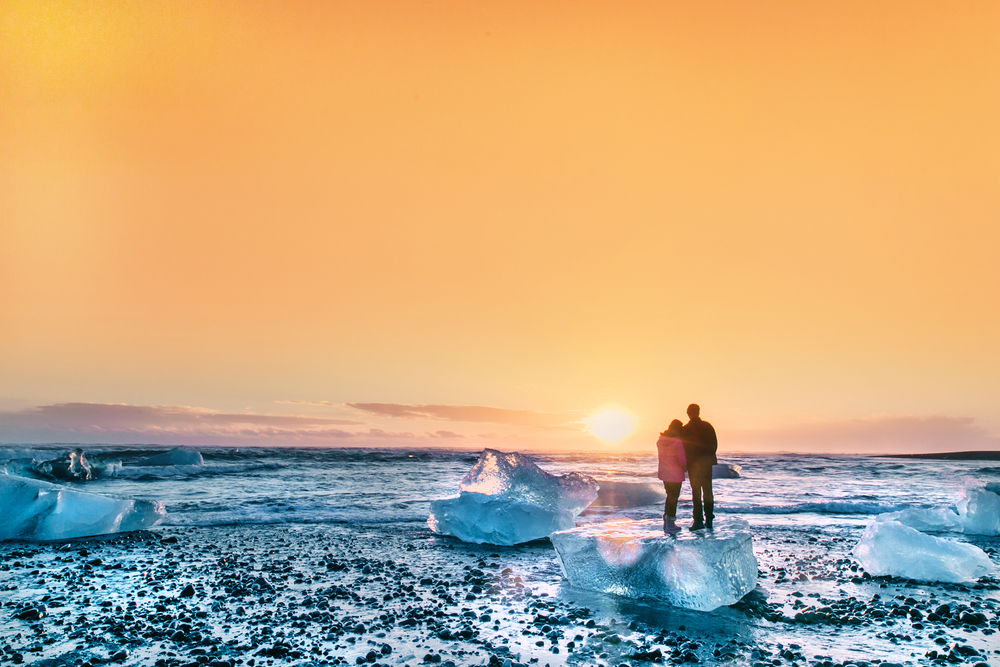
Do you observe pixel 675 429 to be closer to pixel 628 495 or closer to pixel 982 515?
pixel 982 515

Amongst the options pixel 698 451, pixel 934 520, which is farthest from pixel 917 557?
pixel 934 520

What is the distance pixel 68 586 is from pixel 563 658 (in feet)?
21.3

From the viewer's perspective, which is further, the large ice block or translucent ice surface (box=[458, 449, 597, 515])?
translucent ice surface (box=[458, 449, 597, 515])

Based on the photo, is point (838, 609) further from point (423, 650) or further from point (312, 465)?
point (312, 465)

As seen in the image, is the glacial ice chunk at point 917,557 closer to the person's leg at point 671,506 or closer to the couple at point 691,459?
the couple at point 691,459

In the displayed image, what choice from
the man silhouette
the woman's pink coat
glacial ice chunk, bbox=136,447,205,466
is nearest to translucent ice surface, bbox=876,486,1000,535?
the man silhouette

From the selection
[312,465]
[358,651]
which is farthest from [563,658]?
[312,465]

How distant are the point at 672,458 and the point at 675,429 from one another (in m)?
0.39

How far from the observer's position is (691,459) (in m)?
7.77

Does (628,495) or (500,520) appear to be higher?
(500,520)

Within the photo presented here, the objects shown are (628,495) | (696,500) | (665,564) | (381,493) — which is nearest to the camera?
(665,564)

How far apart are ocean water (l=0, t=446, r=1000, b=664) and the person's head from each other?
2.14m

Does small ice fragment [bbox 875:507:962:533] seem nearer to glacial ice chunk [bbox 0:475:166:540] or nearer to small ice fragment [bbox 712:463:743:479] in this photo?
small ice fragment [bbox 712:463:743:479]

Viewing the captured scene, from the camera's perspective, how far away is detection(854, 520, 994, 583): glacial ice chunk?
318 inches
